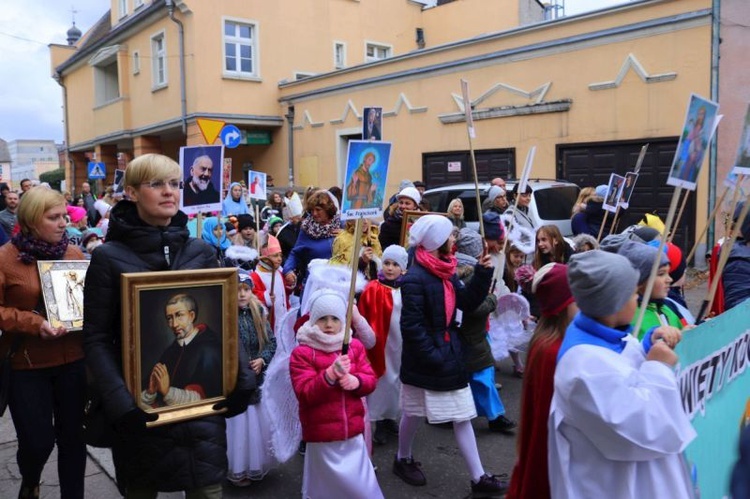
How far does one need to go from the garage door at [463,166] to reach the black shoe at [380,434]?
1079cm

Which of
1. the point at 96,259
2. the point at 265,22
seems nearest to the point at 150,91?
the point at 265,22

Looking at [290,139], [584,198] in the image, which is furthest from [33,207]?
[290,139]

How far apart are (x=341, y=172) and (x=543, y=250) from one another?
51.5 ft

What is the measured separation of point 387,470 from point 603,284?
2.81m

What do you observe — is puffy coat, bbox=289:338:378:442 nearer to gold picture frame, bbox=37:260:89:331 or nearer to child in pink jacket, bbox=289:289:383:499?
child in pink jacket, bbox=289:289:383:499

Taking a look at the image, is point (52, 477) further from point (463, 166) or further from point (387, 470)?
→ point (463, 166)

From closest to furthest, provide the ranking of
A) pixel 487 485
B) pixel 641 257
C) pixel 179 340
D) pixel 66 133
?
1. pixel 179 340
2. pixel 641 257
3. pixel 487 485
4. pixel 66 133

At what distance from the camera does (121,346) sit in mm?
2564

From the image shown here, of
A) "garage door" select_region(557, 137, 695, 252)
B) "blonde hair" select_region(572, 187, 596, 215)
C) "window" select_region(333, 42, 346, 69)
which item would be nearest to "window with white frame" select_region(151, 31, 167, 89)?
"window" select_region(333, 42, 346, 69)

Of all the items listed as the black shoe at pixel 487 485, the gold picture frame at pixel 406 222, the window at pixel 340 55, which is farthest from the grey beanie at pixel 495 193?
the window at pixel 340 55

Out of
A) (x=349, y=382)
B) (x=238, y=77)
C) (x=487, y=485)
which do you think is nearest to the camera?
(x=349, y=382)

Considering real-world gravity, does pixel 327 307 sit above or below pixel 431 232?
below

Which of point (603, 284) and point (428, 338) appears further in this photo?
point (428, 338)

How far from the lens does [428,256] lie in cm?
425
